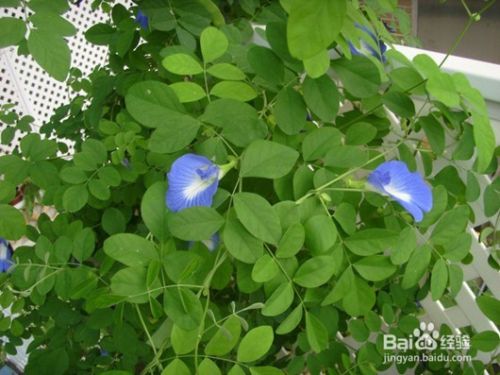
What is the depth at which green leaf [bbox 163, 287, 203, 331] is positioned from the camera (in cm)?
47

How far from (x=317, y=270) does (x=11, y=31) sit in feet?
1.34

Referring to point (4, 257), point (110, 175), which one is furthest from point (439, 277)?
point (4, 257)

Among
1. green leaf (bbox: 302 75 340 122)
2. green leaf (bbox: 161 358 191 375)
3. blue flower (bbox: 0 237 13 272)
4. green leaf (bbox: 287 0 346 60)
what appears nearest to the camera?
green leaf (bbox: 287 0 346 60)

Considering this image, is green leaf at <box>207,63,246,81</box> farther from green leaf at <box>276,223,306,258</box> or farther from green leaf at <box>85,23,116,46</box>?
green leaf at <box>85,23,116,46</box>

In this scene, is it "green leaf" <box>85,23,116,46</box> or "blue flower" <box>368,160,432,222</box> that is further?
"green leaf" <box>85,23,116,46</box>

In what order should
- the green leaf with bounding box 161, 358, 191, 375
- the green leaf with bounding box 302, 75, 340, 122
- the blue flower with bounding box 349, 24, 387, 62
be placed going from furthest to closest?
the blue flower with bounding box 349, 24, 387, 62 < the green leaf with bounding box 302, 75, 340, 122 < the green leaf with bounding box 161, 358, 191, 375

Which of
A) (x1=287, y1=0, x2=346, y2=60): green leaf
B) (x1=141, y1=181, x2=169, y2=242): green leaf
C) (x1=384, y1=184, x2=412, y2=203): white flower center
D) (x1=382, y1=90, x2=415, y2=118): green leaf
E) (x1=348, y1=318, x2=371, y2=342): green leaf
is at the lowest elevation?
(x1=348, y1=318, x2=371, y2=342): green leaf

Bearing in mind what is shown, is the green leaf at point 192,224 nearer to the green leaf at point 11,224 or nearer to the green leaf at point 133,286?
the green leaf at point 133,286

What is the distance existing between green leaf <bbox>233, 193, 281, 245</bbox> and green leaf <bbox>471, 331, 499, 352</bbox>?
43 cm

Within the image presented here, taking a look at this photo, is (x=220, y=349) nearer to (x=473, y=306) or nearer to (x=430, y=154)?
(x=430, y=154)

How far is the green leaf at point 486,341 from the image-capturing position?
721 millimetres

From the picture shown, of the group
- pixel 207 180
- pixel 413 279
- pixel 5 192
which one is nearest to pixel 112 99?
pixel 5 192

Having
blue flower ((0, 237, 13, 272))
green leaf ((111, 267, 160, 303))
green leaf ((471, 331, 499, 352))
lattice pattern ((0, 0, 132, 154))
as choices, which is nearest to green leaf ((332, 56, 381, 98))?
green leaf ((111, 267, 160, 303))

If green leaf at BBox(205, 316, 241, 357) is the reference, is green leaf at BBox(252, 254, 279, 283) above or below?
above
